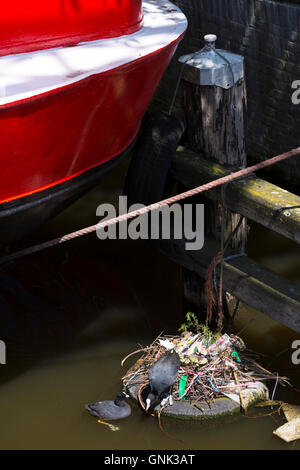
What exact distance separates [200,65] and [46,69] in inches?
32.1

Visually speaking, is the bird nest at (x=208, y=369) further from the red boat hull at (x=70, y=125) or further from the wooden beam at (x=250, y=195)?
the red boat hull at (x=70, y=125)

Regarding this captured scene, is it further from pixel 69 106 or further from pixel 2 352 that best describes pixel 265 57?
pixel 2 352

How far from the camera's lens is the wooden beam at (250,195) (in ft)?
11.9

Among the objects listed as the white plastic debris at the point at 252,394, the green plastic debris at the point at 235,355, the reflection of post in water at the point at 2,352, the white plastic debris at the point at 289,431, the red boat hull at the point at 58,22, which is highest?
the red boat hull at the point at 58,22

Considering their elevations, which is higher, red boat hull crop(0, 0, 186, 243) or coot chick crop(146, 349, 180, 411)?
red boat hull crop(0, 0, 186, 243)

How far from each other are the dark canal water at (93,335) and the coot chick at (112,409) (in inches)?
2.0

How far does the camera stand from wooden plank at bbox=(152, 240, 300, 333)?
146 inches

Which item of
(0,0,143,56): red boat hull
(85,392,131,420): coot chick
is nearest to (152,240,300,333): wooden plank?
(85,392,131,420): coot chick

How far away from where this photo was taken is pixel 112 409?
3723 mm

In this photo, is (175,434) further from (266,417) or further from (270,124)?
(270,124)

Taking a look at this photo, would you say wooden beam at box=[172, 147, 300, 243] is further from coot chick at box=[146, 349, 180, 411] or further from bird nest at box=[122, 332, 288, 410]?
coot chick at box=[146, 349, 180, 411]

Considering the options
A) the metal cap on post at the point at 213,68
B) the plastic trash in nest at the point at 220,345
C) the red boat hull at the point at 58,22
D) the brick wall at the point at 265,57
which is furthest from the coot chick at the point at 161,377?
the brick wall at the point at 265,57

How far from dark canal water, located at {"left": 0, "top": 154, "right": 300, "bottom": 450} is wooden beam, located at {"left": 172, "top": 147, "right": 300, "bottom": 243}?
0.87 meters

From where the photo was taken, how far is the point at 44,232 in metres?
5.48
